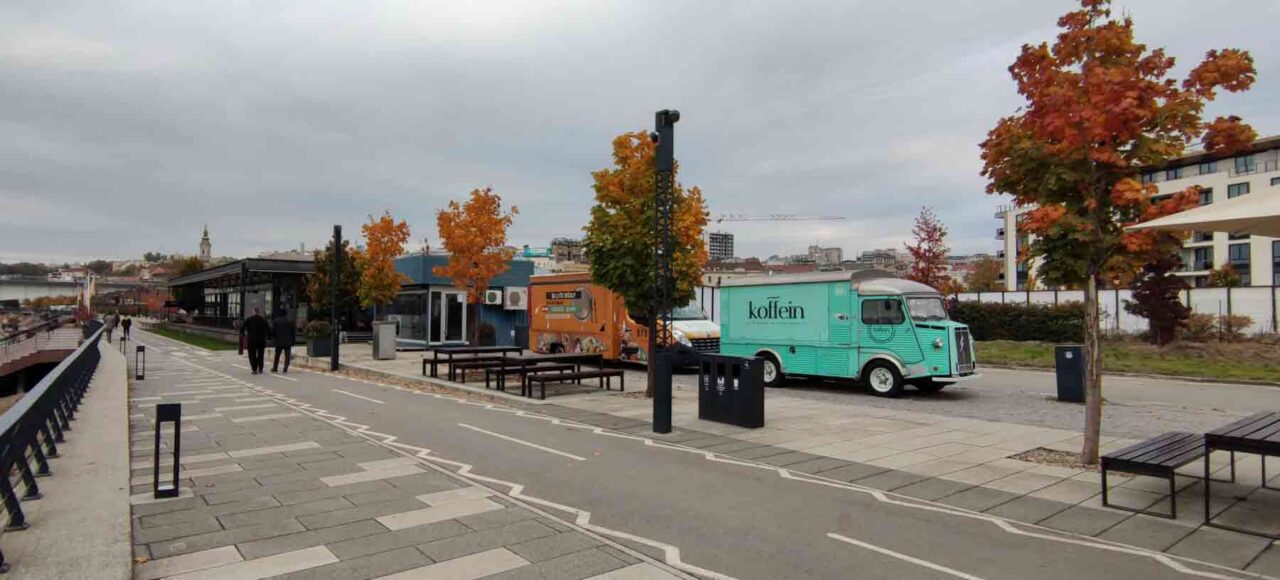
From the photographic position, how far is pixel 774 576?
4.62 metres

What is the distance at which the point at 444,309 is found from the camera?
30688mm

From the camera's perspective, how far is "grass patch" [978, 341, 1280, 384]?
1922cm

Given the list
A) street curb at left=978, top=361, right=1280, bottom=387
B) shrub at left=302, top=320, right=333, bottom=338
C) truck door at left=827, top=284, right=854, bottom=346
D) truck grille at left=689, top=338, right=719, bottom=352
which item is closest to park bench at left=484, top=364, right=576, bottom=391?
truck grille at left=689, top=338, right=719, bottom=352

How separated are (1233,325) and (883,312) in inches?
810

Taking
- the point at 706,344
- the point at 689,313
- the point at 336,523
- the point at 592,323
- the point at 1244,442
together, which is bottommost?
the point at 336,523

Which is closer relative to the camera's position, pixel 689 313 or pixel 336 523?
pixel 336 523

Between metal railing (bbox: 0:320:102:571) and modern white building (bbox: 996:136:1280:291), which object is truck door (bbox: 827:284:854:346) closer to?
metal railing (bbox: 0:320:102:571)

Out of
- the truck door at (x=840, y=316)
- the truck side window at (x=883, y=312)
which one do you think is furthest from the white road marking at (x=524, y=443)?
the truck side window at (x=883, y=312)

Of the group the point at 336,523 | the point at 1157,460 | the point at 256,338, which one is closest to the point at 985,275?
the point at 256,338

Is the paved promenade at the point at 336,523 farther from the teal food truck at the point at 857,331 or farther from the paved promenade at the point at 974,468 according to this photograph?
the teal food truck at the point at 857,331

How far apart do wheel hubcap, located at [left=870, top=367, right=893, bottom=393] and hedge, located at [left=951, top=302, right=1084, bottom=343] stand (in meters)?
19.4

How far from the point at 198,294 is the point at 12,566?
82.6 m

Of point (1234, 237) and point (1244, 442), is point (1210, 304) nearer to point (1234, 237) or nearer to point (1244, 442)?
point (1244, 442)

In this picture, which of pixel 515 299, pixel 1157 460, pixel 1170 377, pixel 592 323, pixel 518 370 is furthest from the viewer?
pixel 515 299
